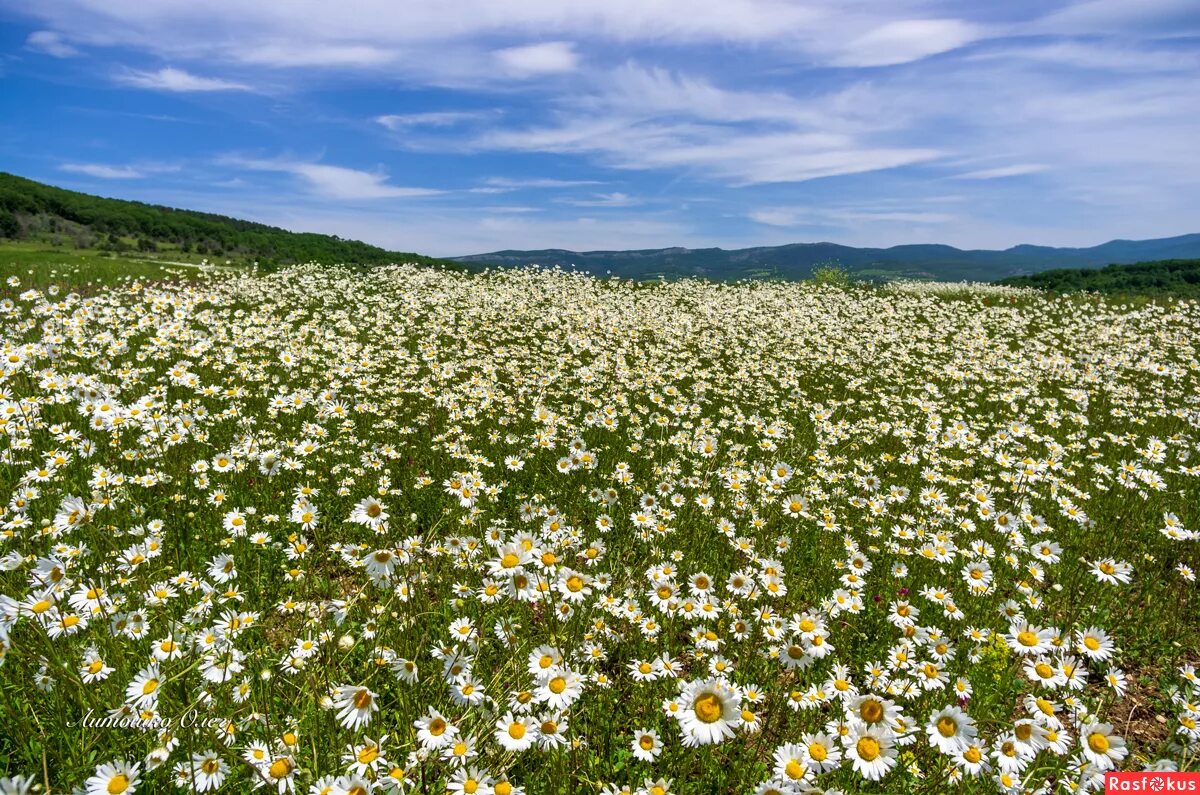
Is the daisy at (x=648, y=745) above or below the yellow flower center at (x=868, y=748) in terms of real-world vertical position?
below

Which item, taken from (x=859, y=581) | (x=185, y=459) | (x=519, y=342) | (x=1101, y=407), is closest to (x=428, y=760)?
(x=859, y=581)

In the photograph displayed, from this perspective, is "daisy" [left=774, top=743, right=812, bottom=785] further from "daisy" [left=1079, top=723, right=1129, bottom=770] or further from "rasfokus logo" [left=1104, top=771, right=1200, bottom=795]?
"rasfokus logo" [left=1104, top=771, right=1200, bottom=795]

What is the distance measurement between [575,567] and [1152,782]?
3.49m

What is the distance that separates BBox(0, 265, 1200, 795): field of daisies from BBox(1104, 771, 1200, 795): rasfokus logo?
139 millimetres

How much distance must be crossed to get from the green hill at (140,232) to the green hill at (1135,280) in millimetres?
35714

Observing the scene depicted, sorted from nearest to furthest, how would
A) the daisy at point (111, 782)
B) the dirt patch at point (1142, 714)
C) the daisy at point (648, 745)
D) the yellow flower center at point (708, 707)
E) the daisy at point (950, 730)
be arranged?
the daisy at point (111, 782)
the yellow flower center at point (708, 707)
the daisy at point (950, 730)
the daisy at point (648, 745)
the dirt patch at point (1142, 714)

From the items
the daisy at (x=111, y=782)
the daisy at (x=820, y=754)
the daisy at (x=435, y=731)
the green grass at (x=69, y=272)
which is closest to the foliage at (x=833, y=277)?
the green grass at (x=69, y=272)

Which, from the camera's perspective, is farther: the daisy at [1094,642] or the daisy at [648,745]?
the daisy at [1094,642]

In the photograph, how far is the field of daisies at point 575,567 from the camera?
8.38 ft

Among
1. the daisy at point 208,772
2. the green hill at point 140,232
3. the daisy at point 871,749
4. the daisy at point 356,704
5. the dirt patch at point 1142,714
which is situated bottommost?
the dirt patch at point 1142,714

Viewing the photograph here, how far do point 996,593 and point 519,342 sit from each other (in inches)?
425

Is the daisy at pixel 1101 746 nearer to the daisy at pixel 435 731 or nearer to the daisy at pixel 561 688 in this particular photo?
the daisy at pixel 561 688

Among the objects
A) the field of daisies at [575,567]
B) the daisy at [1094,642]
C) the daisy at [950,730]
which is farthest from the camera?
the daisy at [1094,642]

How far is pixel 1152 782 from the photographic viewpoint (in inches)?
102
